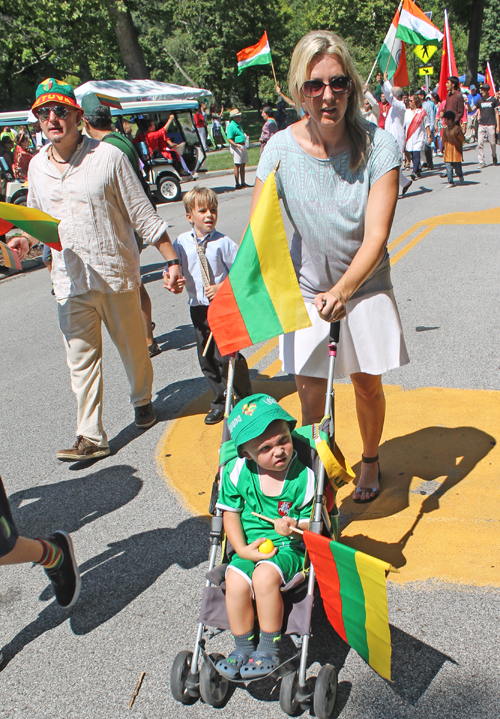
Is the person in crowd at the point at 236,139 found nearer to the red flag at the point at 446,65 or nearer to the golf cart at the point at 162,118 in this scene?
the golf cart at the point at 162,118

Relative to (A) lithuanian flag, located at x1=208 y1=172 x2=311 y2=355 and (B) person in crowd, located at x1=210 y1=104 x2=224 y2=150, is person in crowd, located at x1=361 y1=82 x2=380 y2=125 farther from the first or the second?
(B) person in crowd, located at x1=210 y1=104 x2=224 y2=150

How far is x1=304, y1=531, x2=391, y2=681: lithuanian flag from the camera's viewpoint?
2053 mm

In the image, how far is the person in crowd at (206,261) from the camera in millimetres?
4484

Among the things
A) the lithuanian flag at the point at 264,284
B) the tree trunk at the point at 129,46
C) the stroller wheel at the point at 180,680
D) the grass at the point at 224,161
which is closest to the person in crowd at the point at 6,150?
the grass at the point at 224,161

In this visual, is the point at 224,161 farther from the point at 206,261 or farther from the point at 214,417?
the point at 214,417

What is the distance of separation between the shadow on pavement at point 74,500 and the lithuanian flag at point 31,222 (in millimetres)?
1536

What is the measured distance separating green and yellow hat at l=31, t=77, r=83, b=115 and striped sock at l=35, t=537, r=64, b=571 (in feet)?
8.01

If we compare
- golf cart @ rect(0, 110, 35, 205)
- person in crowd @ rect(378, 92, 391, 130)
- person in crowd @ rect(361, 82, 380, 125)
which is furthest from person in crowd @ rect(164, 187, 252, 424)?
person in crowd @ rect(378, 92, 391, 130)

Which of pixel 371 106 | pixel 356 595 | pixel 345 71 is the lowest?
pixel 356 595

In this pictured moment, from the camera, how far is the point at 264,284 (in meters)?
2.73

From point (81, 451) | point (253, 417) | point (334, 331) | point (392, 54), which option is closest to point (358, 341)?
point (334, 331)

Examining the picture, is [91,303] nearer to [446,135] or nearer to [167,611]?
[167,611]

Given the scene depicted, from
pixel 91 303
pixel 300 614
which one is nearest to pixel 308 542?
pixel 300 614

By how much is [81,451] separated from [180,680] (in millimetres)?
2272
